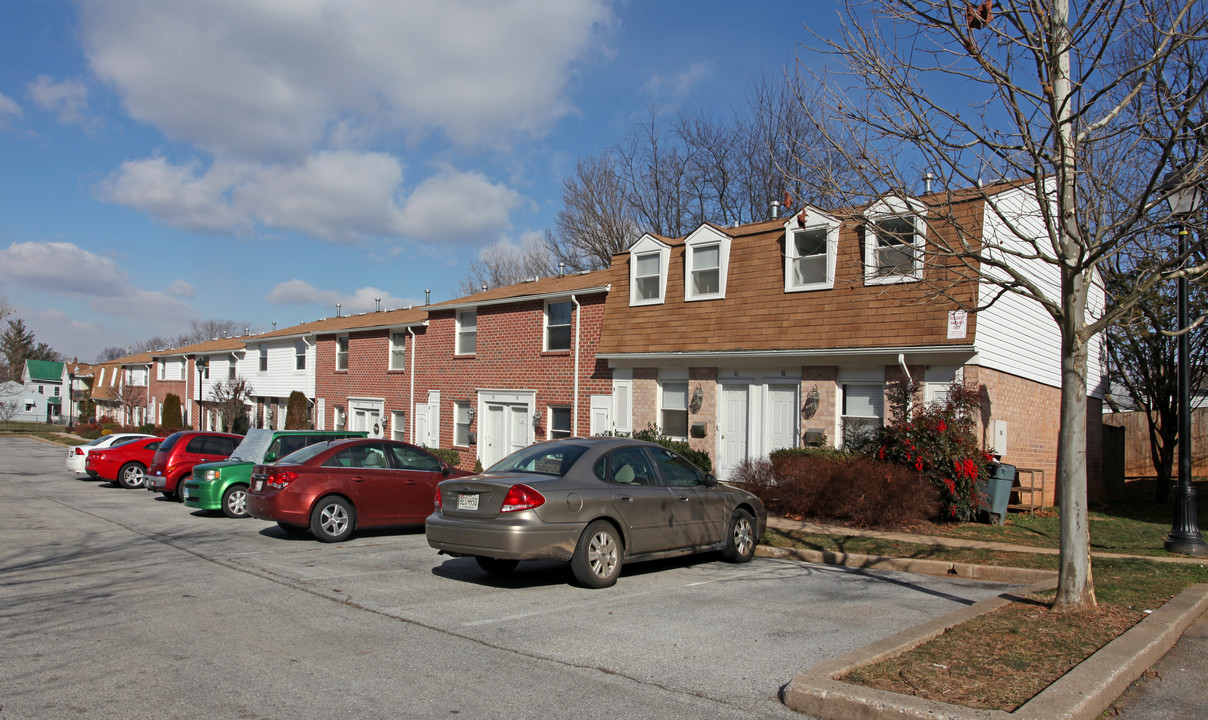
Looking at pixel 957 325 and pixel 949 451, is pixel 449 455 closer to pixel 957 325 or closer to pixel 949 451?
pixel 949 451

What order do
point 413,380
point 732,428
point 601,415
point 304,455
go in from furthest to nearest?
point 413,380 → point 601,415 → point 732,428 → point 304,455

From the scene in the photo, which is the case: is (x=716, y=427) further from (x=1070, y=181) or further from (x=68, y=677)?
(x=68, y=677)

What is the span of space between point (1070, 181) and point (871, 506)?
277 inches

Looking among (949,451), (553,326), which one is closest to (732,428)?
(949,451)

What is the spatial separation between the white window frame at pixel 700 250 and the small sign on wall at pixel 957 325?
5118mm

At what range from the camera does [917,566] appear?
10133 mm

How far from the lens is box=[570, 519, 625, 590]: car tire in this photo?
8.16 metres

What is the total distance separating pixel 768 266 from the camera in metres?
17.0

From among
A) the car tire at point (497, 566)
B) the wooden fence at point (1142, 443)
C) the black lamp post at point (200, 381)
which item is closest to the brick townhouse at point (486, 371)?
the car tire at point (497, 566)

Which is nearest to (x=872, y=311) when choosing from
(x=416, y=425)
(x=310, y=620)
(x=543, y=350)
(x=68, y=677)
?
(x=543, y=350)

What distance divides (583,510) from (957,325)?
341 inches

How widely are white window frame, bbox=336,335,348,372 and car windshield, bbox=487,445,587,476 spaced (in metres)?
23.9

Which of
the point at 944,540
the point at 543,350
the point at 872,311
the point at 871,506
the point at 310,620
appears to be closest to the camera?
the point at 310,620

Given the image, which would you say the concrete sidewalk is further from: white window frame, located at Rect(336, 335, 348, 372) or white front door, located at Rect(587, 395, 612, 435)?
white window frame, located at Rect(336, 335, 348, 372)
